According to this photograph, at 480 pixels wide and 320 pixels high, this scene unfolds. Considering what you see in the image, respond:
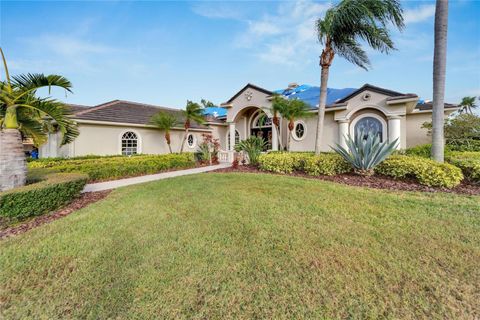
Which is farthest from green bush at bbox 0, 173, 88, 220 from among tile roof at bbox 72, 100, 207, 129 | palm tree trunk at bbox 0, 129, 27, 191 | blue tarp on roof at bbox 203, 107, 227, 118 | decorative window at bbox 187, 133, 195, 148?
blue tarp on roof at bbox 203, 107, 227, 118

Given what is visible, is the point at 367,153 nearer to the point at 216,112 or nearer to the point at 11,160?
the point at 11,160

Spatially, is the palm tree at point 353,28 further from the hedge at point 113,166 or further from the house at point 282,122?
the hedge at point 113,166

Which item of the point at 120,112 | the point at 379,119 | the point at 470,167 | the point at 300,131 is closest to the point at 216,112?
the point at 120,112

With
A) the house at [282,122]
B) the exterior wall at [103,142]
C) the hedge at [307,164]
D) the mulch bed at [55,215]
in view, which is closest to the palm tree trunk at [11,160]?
the mulch bed at [55,215]

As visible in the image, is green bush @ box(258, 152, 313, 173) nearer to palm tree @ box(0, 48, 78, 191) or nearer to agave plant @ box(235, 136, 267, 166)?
agave plant @ box(235, 136, 267, 166)

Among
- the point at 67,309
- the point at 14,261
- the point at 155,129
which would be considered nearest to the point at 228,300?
the point at 67,309

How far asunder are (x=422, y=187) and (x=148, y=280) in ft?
26.1

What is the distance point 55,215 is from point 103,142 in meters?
10.1

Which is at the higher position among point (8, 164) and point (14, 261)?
point (8, 164)

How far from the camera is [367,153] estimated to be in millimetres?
7668

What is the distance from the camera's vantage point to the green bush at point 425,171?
21.5 ft

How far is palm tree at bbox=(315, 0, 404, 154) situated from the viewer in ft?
29.1

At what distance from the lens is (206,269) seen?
2965mm

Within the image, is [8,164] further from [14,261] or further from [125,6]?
[125,6]
